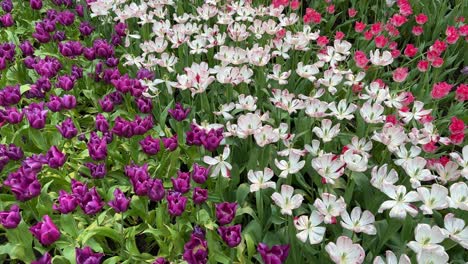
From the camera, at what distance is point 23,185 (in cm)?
192

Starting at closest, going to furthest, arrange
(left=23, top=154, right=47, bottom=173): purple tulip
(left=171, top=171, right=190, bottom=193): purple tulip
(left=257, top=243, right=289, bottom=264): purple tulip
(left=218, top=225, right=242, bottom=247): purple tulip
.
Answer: (left=257, top=243, right=289, bottom=264): purple tulip, (left=218, top=225, right=242, bottom=247): purple tulip, (left=171, top=171, right=190, bottom=193): purple tulip, (left=23, top=154, right=47, bottom=173): purple tulip

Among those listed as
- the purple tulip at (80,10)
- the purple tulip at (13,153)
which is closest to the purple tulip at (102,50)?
the purple tulip at (80,10)

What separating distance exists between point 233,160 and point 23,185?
995 mm

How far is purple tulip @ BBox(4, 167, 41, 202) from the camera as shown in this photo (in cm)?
191

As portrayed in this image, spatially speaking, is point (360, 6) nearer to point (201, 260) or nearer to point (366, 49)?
point (366, 49)

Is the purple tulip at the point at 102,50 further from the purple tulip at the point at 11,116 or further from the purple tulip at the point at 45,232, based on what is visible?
the purple tulip at the point at 45,232

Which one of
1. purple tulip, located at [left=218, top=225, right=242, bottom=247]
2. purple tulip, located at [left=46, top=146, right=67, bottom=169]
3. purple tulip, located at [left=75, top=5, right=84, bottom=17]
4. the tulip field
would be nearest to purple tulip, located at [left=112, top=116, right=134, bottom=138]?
the tulip field

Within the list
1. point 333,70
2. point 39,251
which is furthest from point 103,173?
point 333,70

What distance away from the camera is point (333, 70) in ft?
8.73

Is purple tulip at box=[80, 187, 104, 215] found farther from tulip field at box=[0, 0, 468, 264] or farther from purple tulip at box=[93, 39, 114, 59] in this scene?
purple tulip at box=[93, 39, 114, 59]

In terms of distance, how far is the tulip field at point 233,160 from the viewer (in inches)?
71.7

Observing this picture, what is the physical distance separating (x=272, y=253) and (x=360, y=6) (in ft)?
9.25

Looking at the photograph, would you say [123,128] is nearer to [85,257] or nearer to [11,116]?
[11,116]

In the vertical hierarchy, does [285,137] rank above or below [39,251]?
above
